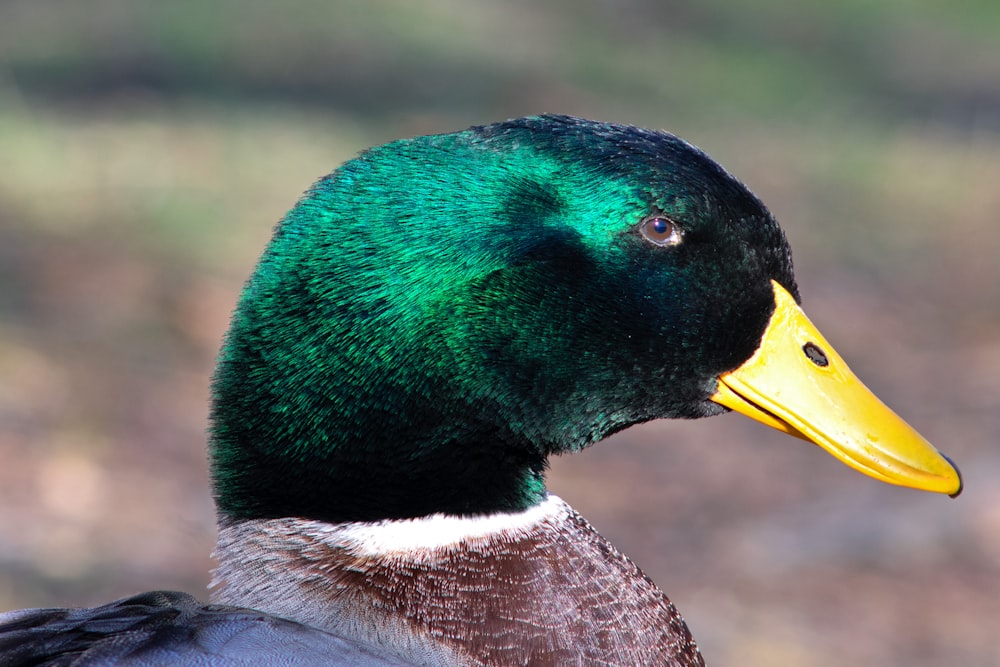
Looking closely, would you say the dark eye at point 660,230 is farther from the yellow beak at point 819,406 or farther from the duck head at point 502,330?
the yellow beak at point 819,406

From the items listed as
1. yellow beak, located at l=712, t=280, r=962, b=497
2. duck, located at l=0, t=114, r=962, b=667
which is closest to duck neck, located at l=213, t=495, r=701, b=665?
duck, located at l=0, t=114, r=962, b=667

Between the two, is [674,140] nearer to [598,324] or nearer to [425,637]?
[598,324]

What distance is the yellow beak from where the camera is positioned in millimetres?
1807

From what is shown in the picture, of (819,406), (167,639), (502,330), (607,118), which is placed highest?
(607,118)

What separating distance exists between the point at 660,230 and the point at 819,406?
1.04ft

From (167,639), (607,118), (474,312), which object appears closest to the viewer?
(167,639)

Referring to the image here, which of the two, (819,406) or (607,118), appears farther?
(607,118)

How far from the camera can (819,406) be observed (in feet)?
5.94

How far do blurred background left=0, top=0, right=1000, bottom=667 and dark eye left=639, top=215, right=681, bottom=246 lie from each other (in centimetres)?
184

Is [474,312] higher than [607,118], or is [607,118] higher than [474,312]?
[607,118]

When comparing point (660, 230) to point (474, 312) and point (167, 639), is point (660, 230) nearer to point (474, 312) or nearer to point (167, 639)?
point (474, 312)

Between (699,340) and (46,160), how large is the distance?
14.9ft

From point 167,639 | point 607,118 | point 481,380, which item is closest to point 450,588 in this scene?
point 481,380

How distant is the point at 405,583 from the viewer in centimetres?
171
